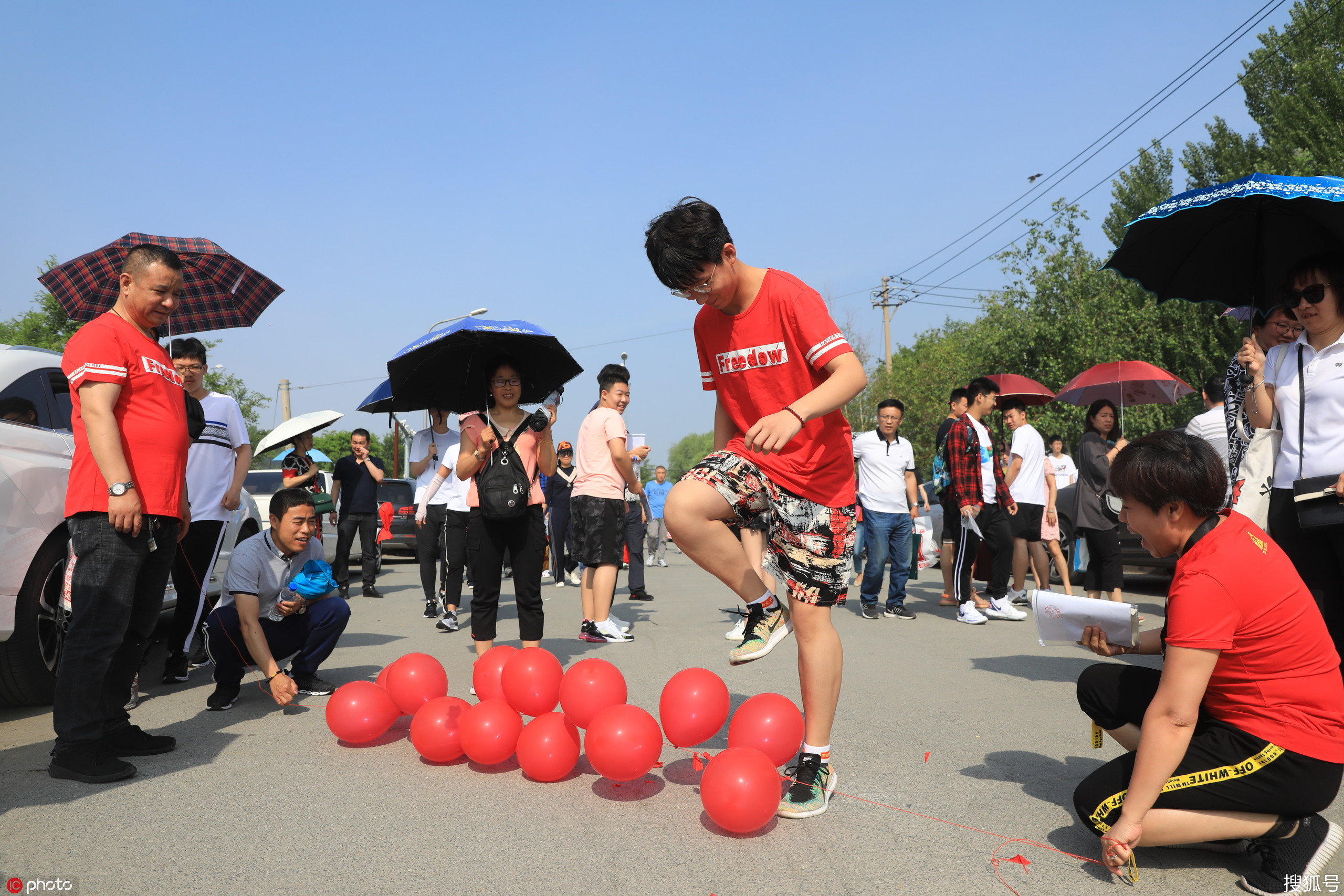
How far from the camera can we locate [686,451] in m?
148

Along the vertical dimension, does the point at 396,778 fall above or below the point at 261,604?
below

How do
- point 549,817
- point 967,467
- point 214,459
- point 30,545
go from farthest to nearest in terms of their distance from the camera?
1. point 967,467
2. point 214,459
3. point 30,545
4. point 549,817

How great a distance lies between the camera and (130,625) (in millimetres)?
3848

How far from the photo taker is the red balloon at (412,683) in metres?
3.94

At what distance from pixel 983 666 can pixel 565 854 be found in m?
3.91

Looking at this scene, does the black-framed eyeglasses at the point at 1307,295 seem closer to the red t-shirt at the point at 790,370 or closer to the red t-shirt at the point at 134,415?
the red t-shirt at the point at 790,370

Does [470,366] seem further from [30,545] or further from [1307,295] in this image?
[1307,295]

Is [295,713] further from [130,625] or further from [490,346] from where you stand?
[490,346]

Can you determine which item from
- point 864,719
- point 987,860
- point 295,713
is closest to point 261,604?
point 295,713

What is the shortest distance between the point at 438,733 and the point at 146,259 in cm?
242

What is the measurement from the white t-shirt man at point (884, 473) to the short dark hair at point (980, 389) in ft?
2.42

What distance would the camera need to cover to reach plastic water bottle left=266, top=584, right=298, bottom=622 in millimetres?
4664

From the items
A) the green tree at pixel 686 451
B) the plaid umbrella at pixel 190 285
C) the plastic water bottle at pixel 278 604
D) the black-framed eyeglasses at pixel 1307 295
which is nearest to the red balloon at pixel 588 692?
the plastic water bottle at pixel 278 604

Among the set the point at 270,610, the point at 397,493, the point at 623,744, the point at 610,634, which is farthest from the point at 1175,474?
the point at 397,493
